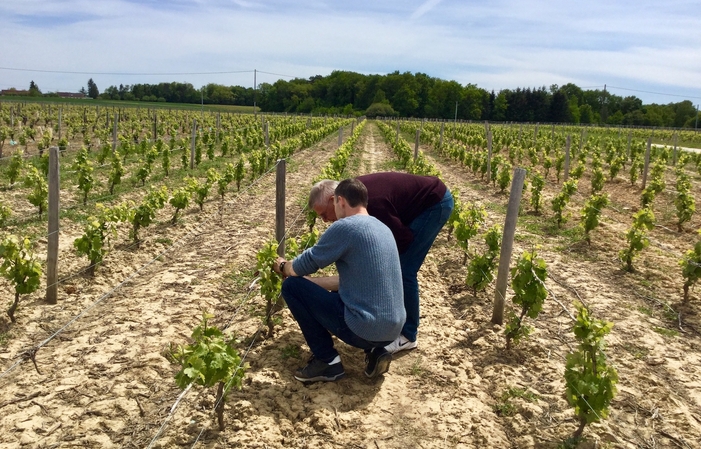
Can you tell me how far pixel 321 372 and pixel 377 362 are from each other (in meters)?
0.45

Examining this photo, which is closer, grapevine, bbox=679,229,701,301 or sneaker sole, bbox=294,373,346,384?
sneaker sole, bbox=294,373,346,384

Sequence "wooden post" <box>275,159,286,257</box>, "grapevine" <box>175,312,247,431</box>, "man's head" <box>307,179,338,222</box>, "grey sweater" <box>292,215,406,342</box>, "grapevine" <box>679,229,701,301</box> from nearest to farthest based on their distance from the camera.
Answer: "grapevine" <box>175,312,247,431</box> < "grey sweater" <box>292,215,406,342</box> < "man's head" <box>307,179,338,222</box> < "wooden post" <box>275,159,286,257</box> < "grapevine" <box>679,229,701,301</box>

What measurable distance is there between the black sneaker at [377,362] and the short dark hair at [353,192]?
119 cm

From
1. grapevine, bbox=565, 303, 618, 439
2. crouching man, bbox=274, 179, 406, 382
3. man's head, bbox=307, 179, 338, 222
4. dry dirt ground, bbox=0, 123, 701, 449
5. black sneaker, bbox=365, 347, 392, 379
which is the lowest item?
dry dirt ground, bbox=0, 123, 701, 449

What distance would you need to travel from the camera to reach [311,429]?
3453 millimetres

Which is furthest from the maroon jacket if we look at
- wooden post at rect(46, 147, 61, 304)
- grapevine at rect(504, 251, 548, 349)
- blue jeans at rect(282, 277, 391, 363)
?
wooden post at rect(46, 147, 61, 304)

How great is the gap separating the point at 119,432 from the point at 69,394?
2.31 ft

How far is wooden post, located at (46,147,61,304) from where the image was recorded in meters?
5.18

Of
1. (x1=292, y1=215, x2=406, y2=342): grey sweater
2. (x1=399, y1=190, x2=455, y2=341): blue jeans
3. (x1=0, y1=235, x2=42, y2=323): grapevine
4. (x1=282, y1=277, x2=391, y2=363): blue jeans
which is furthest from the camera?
(x1=0, y1=235, x2=42, y2=323): grapevine

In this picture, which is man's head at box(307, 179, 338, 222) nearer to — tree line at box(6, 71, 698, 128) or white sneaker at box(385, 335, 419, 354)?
white sneaker at box(385, 335, 419, 354)

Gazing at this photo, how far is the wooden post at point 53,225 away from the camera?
5180mm

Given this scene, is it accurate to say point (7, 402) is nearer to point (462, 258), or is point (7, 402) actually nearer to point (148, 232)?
point (148, 232)

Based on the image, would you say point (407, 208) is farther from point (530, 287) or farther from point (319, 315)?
point (530, 287)

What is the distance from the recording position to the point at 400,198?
4.03 metres
